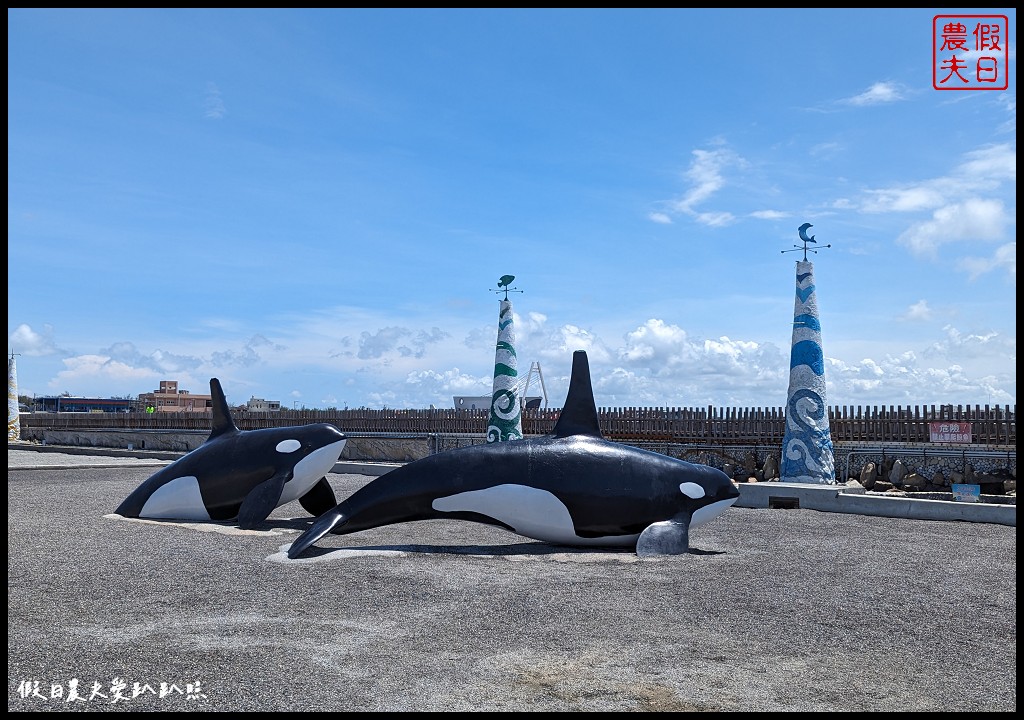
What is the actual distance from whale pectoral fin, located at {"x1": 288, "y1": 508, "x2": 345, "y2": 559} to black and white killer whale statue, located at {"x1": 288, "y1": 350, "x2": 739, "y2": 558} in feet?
0.08

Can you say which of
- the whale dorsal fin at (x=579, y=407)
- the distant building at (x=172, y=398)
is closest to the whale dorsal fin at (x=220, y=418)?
the whale dorsal fin at (x=579, y=407)

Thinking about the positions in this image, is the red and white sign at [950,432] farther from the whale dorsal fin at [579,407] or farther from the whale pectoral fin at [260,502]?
the whale pectoral fin at [260,502]

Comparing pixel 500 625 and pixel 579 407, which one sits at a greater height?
pixel 579 407

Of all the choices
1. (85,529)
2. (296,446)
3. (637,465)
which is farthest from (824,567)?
(85,529)

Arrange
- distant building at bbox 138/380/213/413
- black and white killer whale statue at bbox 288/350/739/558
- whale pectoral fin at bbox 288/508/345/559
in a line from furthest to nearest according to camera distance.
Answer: distant building at bbox 138/380/213/413
black and white killer whale statue at bbox 288/350/739/558
whale pectoral fin at bbox 288/508/345/559

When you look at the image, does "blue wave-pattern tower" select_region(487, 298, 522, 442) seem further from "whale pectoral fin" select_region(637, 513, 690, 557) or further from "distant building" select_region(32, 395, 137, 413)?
"distant building" select_region(32, 395, 137, 413)

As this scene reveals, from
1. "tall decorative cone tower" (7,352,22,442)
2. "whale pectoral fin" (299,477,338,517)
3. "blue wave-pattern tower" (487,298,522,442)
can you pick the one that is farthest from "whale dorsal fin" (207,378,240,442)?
"tall decorative cone tower" (7,352,22,442)

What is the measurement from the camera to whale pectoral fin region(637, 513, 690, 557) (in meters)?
9.83

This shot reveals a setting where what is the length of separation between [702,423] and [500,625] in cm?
1928

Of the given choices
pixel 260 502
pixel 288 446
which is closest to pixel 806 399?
pixel 288 446

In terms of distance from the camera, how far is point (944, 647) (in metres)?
6.19

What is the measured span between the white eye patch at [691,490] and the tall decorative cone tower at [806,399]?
1052 cm

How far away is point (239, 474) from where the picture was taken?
42.1 feet

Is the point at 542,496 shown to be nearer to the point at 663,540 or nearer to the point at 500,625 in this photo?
the point at 663,540
